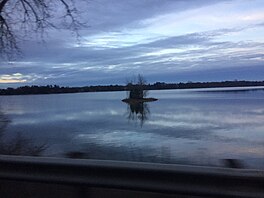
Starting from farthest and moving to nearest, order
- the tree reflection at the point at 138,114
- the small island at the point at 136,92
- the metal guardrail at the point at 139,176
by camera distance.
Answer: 1. the small island at the point at 136,92
2. the tree reflection at the point at 138,114
3. the metal guardrail at the point at 139,176

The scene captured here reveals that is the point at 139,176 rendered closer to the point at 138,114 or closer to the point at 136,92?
the point at 138,114

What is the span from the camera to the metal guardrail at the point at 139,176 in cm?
356

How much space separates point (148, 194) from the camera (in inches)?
164

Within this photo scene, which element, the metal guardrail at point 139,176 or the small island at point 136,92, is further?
the small island at point 136,92

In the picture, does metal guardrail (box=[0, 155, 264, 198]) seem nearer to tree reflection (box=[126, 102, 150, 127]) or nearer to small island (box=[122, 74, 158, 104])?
tree reflection (box=[126, 102, 150, 127])

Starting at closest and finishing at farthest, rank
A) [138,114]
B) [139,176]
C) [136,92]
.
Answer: [139,176] → [138,114] → [136,92]

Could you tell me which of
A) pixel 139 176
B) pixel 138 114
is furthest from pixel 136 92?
pixel 139 176

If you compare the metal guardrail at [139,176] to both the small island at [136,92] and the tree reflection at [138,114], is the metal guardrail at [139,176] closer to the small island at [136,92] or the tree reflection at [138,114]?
the tree reflection at [138,114]

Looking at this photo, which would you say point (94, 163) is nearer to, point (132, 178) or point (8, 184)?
point (132, 178)

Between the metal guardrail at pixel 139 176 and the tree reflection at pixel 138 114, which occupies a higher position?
the metal guardrail at pixel 139 176

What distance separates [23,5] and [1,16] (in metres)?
0.91

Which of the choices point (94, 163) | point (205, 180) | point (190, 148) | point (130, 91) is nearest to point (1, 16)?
point (94, 163)

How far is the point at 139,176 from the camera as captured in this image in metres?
3.84

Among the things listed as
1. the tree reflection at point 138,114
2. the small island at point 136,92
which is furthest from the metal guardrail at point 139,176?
the small island at point 136,92
